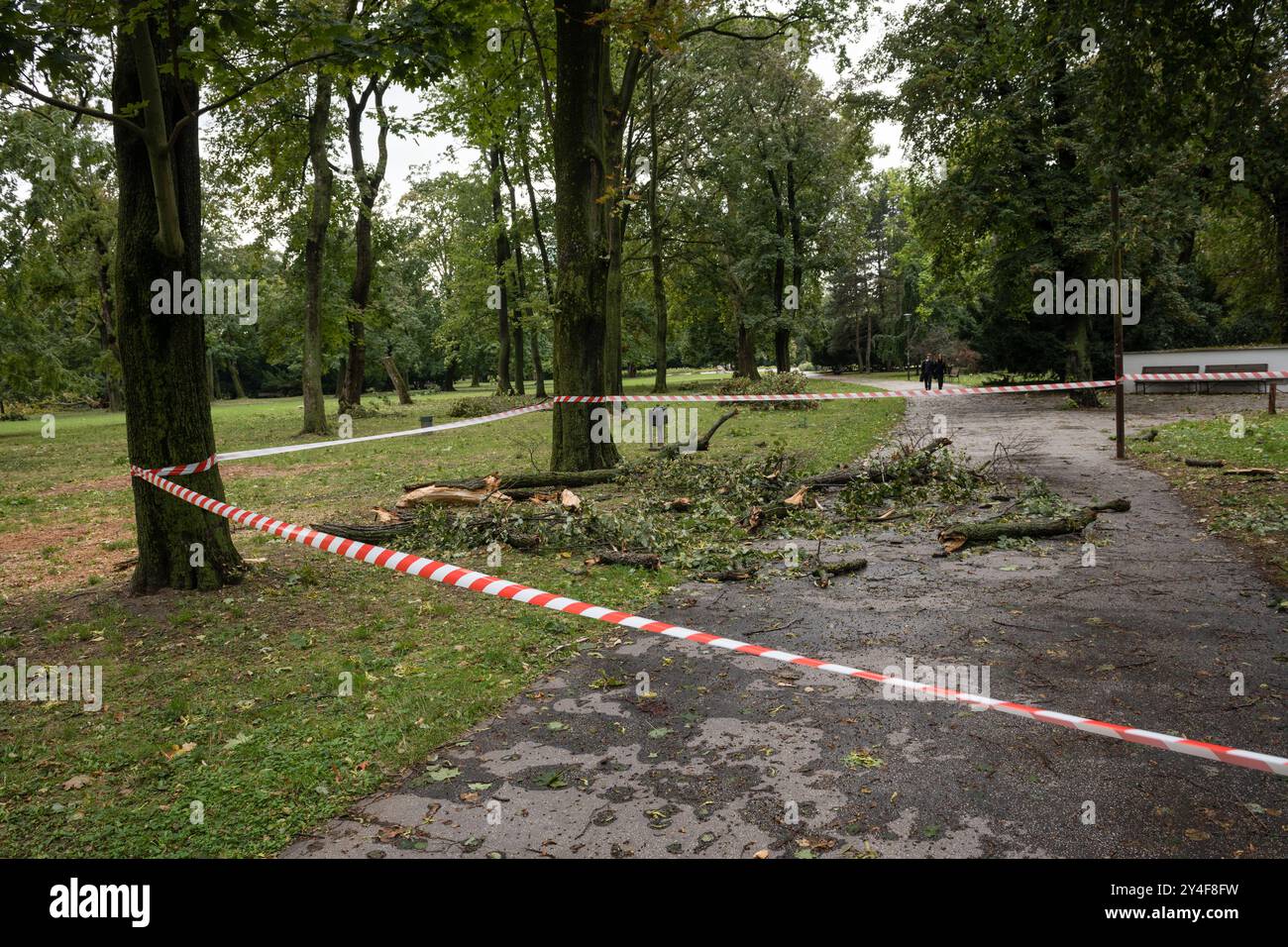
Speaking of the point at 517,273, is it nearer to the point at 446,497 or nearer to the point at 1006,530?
the point at 446,497

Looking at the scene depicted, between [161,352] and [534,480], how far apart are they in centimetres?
554

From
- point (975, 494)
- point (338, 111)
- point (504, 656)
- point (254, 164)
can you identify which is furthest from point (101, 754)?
point (338, 111)

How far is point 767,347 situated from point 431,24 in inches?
2032

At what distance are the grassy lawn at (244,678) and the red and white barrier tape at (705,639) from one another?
0.53 m

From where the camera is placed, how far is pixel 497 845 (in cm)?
335

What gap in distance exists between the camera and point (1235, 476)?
38.2ft

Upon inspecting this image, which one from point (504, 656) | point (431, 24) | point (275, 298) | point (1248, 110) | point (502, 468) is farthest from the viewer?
point (275, 298)

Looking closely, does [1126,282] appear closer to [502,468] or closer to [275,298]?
[502,468]

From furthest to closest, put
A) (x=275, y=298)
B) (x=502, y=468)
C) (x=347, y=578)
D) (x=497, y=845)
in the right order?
1. (x=275, y=298)
2. (x=502, y=468)
3. (x=347, y=578)
4. (x=497, y=845)

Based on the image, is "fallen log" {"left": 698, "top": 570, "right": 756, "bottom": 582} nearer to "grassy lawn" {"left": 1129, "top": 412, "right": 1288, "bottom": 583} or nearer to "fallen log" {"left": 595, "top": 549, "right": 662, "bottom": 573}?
"fallen log" {"left": 595, "top": 549, "right": 662, "bottom": 573}

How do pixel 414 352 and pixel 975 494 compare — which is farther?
pixel 414 352

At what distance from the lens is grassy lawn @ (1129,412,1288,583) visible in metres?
8.40

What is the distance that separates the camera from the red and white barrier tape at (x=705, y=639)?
340 centimetres

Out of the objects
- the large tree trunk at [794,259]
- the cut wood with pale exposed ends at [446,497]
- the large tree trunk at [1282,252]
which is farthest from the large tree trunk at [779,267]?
the cut wood with pale exposed ends at [446,497]
